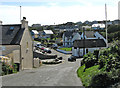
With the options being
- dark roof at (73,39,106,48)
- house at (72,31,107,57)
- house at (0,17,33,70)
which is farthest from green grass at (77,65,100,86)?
dark roof at (73,39,106,48)

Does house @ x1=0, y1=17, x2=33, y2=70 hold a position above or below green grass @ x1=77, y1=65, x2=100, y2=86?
above

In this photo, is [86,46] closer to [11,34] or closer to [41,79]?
[11,34]

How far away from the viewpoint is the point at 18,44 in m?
32.0

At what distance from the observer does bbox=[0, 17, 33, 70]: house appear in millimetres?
31234

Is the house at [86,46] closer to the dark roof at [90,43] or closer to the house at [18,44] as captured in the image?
the dark roof at [90,43]

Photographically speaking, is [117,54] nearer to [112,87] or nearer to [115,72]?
[115,72]

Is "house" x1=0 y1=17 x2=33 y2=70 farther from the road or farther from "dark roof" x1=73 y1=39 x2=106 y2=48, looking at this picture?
"dark roof" x1=73 y1=39 x2=106 y2=48

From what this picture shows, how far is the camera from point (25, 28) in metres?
34.7

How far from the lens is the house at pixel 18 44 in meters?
31.2

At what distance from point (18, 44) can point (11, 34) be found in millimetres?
3117

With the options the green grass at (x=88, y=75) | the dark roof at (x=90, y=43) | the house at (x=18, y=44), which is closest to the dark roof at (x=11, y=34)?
the house at (x=18, y=44)

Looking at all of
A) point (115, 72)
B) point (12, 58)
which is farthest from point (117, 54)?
point (12, 58)

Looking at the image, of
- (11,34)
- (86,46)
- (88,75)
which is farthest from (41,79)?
(86,46)

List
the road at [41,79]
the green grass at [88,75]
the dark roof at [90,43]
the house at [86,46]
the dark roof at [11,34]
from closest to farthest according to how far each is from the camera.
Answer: the green grass at [88,75] → the road at [41,79] → the dark roof at [11,34] → the house at [86,46] → the dark roof at [90,43]
